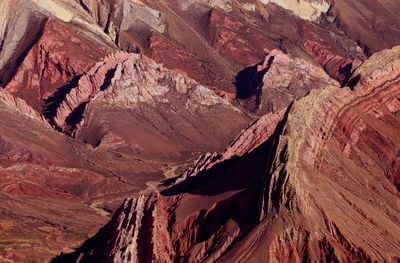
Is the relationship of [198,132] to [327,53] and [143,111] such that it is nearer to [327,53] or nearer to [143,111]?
[143,111]

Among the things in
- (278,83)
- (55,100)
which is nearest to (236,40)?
(278,83)

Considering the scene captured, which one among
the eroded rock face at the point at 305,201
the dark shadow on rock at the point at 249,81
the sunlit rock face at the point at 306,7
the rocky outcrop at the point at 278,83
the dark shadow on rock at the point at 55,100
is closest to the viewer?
the eroded rock face at the point at 305,201

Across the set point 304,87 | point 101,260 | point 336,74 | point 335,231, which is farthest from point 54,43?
point 335,231

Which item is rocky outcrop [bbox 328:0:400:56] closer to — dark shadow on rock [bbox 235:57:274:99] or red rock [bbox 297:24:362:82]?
red rock [bbox 297:24:362:82]

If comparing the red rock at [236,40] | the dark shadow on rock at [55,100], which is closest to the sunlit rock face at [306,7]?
the red rock at [236,40]

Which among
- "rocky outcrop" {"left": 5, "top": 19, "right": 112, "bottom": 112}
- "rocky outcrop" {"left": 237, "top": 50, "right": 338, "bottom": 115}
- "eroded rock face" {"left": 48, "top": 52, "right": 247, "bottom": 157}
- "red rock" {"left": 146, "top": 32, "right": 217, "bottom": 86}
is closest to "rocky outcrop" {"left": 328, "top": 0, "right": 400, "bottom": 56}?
"rocky outcrop" {"left": 237, "top": 50, "right": 338, "bottom": 115}

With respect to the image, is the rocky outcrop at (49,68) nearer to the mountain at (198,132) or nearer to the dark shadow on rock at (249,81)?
the mountain at (198,132)
